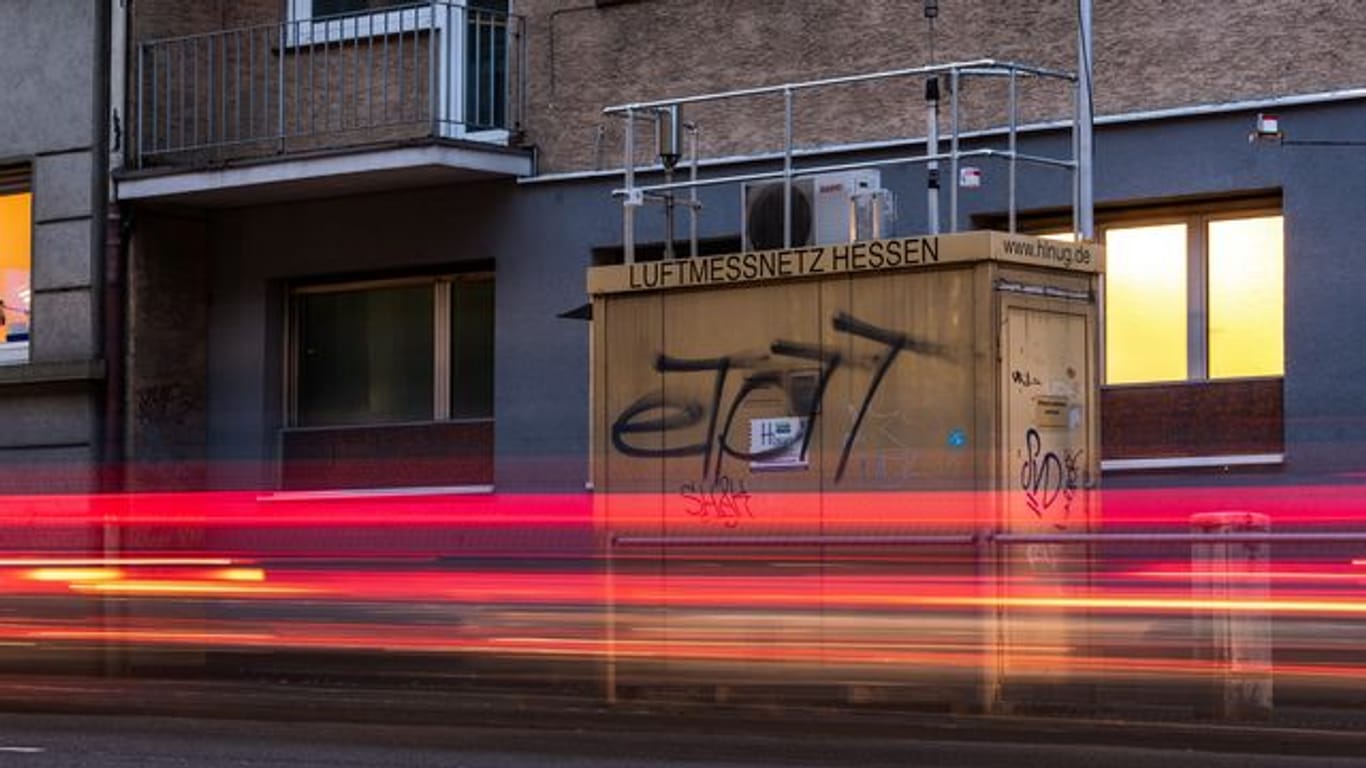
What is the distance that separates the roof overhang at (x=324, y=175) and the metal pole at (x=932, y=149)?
12.8 ft

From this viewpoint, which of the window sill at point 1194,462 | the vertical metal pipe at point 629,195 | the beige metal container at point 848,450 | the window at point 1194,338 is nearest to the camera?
the beige metal container at point 848,450

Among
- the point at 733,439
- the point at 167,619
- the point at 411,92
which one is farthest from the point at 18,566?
the point at 733,439

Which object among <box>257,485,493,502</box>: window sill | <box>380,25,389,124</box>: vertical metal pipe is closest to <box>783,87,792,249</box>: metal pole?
<box>380,25,389,124</box>: vertical metal pipe

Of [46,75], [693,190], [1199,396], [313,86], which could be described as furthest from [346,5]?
[1199,396]

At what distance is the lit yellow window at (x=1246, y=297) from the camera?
16.5 meters

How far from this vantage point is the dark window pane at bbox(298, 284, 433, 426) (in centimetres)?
2062

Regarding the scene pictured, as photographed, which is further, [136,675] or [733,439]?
[136,675]

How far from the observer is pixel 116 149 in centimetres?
2098

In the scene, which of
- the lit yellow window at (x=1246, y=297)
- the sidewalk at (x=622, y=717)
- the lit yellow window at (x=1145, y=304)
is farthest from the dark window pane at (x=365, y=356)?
the lit yellow window at (x=1246, y=297)

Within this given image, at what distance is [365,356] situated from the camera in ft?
68.8

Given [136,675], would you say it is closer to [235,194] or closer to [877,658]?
[235,194]

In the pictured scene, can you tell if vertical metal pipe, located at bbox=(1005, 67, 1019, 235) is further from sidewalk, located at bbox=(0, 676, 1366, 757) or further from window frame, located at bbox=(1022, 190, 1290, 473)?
sidewalk, located at bbox=(0, 676, 1366, 757)

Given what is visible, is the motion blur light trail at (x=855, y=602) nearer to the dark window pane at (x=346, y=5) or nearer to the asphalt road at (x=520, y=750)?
the asphalt road at (x=520, y=750)

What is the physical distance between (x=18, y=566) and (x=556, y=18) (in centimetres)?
587
